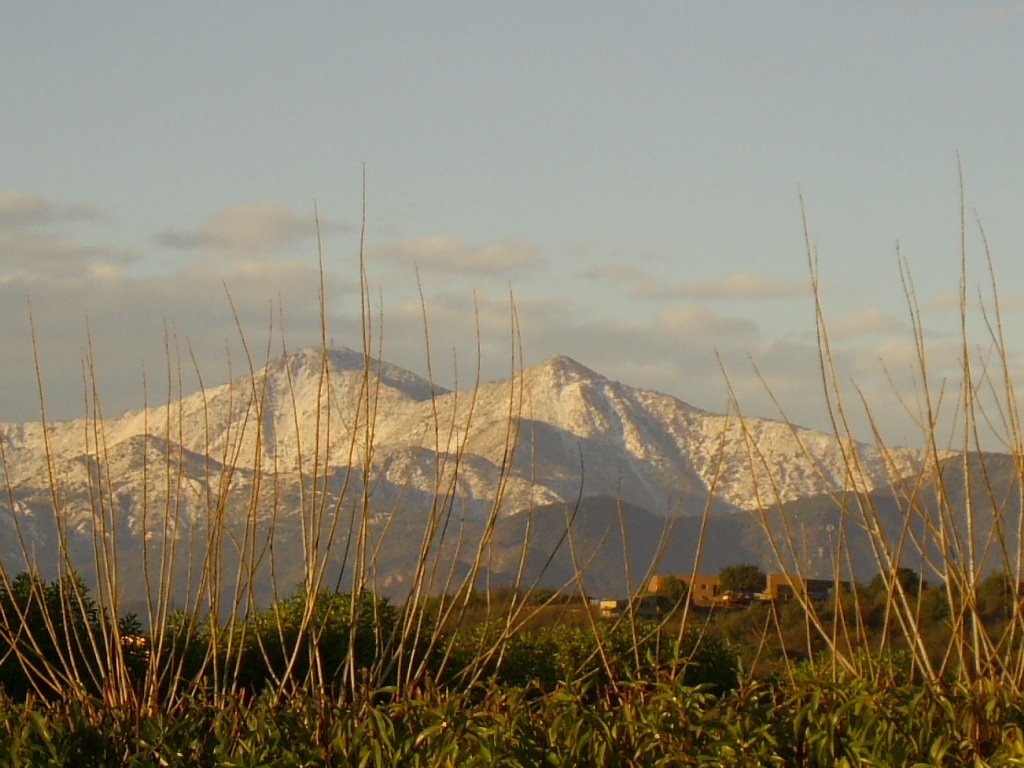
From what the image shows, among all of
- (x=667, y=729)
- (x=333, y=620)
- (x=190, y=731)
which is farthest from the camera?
(x=333, y=620)

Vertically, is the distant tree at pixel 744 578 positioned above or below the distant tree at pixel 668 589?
below

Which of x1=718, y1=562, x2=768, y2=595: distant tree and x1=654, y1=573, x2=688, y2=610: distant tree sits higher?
x1=654, y1=573, x2=688, y2=610: distant tree

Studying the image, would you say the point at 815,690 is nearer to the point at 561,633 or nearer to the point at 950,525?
the point at 950,525

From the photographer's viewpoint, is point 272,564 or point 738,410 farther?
point 738,410

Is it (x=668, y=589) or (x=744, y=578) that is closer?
(x=668, y=589)

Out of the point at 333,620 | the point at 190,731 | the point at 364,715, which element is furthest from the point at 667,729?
the point at 333,620

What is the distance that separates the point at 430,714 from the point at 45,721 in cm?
125

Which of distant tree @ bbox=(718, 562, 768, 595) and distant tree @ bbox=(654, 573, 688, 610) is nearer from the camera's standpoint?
distant tree @ bbox=(654, 573, 688, 610)

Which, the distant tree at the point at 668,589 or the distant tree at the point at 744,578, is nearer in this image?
the distant tree at the point at 668,589

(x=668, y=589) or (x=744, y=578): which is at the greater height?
(x=668, y=589)

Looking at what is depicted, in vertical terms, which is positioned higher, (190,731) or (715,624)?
(190,731)

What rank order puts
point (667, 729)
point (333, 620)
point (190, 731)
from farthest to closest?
point (333, 620) < point (190, 731) < point (667, 729)

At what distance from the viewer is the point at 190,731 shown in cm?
484

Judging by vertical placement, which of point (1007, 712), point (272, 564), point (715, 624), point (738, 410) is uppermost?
point (738, 410)
